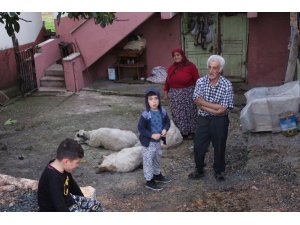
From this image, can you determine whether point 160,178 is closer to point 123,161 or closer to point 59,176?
point 123,161

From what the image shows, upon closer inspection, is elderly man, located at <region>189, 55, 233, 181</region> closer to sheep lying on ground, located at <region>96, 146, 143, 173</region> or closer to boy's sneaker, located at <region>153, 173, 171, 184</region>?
boy's sneaker, located at <region>153, 173, 171, 184</region>

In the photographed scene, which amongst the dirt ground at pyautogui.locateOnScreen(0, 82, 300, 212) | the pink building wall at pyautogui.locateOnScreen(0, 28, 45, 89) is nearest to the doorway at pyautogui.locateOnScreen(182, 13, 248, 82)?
the dirt ground at pyautogui.locateOnScreen(0, 82, 300, 212)

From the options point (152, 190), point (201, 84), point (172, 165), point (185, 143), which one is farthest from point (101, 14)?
point (185, 143)

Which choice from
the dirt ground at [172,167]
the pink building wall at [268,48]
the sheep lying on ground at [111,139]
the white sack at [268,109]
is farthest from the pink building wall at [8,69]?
the white sack at [268,109]

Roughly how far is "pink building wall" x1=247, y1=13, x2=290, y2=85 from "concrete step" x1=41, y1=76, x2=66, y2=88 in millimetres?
4766

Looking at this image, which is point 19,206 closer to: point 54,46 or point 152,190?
point 152,190

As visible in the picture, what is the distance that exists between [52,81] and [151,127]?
6648 mm

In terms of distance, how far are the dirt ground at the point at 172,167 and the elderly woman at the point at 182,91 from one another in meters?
0.34

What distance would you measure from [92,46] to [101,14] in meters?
7.02

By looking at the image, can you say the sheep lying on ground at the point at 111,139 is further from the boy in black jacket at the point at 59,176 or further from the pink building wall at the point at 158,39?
the pink building wall at the point at 158,39

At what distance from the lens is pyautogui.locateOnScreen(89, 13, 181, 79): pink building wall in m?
11.0

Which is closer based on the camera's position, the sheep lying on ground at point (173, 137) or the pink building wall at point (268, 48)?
the sheep lying on ground at point (173, 137)

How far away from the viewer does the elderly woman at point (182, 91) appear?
6773 mm

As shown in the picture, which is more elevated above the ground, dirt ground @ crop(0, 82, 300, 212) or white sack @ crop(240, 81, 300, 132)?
white sack @ crop(240, 81, 300, 132)
